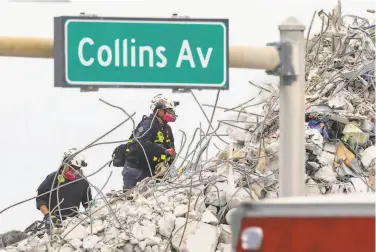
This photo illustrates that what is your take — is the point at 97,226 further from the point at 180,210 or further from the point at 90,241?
the point at 180,210

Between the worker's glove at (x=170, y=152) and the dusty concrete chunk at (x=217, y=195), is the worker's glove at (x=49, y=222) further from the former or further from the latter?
the dusty concrete chunk at (x=217, y=195)

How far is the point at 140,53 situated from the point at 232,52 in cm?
74

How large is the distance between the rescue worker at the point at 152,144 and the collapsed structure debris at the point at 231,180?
1.46 feet

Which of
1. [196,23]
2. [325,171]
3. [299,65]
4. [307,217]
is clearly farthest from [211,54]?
[325,171]

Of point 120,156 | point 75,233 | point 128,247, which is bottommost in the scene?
point 128,247

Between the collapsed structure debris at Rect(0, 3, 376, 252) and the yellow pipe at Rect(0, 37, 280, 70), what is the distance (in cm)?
423

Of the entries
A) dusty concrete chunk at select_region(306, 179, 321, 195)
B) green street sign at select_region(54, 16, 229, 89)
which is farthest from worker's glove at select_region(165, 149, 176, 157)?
green street sign at select_region(54, 16, 229, 89)

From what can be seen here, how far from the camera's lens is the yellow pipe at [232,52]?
761 centimetres

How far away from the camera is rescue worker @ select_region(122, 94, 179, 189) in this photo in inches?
537

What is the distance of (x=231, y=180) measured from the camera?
12281 millimetres

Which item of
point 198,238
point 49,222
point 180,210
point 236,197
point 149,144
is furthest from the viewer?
→ point 149,144

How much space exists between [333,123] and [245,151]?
1.28 m

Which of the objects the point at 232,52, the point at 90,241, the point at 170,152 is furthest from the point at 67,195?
the point at 232,52

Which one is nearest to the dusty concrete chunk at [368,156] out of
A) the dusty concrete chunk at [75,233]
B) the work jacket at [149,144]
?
the work jacket at [149,144]
